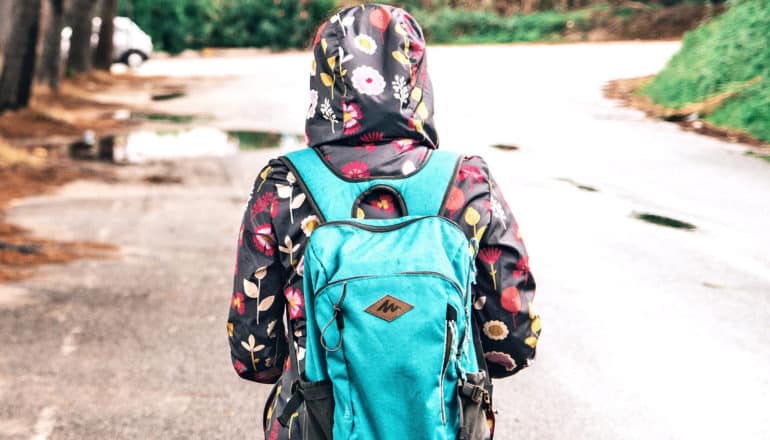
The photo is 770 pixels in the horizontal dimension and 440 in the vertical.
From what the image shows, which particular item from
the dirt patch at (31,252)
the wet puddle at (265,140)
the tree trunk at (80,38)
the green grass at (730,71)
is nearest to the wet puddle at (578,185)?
the green grass at (730,71)

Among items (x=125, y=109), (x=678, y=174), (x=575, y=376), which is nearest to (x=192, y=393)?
(x=575, y=376)

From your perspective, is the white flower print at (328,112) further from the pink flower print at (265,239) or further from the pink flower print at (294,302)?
the pink flower print at (294,302)

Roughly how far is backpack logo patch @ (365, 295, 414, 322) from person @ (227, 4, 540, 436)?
0.87 feet

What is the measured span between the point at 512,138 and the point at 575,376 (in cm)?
932

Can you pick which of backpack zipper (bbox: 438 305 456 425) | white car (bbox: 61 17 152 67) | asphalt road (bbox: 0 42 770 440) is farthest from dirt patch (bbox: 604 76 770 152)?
white car (bbox: 61 17 152 67)

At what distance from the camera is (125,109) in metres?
21.0

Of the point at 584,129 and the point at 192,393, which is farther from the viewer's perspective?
the point at 584,129

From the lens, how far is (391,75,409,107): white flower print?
244 cm

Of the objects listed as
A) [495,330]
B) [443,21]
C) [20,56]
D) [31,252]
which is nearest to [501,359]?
[495,330]

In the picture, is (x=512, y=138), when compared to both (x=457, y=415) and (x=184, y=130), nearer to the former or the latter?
(x=184, y=130)

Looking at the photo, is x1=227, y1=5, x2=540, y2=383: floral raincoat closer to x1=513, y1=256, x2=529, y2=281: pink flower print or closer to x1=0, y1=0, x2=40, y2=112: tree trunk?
x1=513, y1=256, x2=529, y2=281: pink flower print

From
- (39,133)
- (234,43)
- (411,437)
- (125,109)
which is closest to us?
(411,437)

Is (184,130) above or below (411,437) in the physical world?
below

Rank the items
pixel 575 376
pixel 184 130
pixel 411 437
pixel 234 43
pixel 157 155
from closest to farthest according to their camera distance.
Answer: pixel 411 437 → pixel 575 376 → pixel 157 155 → pixel 184 130 → pixel 234 43
